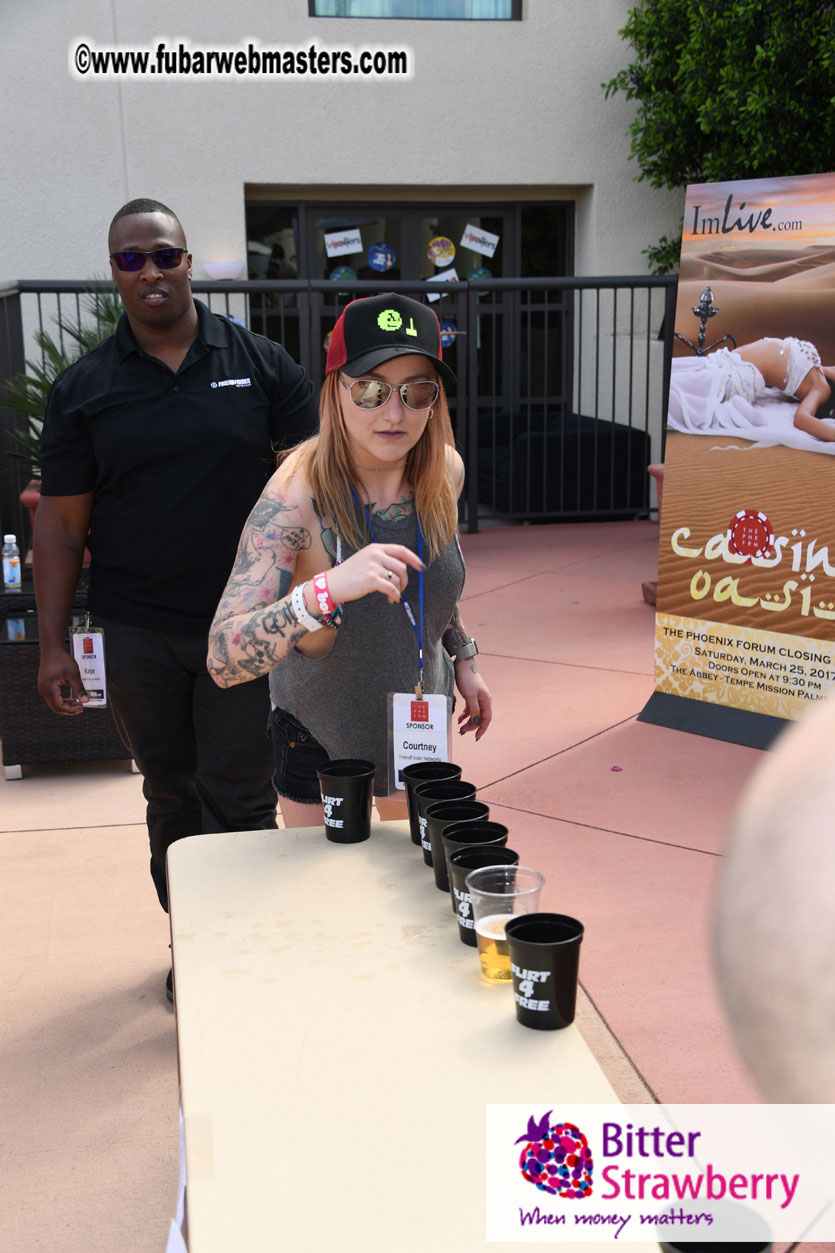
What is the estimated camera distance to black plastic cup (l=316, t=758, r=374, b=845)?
229cm

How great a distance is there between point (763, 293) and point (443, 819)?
11.0ft

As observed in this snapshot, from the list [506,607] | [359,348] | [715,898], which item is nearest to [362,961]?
[359,348]

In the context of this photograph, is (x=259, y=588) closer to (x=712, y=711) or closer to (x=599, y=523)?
(x=712, y=711)

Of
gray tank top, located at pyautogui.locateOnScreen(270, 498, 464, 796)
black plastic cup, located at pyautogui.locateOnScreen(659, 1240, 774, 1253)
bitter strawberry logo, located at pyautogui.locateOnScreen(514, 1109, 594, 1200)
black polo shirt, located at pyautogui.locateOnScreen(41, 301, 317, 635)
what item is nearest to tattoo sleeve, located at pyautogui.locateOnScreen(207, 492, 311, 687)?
gray tank top, located at pyautogui.locateOnScreen(270, 498, 464, 796)

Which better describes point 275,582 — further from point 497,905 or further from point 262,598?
point 497,905

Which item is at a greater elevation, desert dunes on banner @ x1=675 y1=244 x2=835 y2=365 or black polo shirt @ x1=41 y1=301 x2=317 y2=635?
desert dunes on banner @ x1=675 y1=244 x2=835 y2=365

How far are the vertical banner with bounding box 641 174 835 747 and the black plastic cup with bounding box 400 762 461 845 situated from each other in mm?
2596

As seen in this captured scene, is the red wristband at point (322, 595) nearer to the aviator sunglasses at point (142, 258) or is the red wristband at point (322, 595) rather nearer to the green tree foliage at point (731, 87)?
the aviator sunglasses at point (142, 258)

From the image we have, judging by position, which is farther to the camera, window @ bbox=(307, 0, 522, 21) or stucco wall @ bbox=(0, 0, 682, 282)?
window @ bbox=(307, 0, 522, 21)

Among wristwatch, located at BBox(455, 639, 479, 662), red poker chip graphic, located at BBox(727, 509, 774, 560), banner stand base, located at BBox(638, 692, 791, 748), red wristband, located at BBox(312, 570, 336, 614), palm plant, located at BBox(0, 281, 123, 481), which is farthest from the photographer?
palm plant, located at BBox(0, 281, 123, 481)

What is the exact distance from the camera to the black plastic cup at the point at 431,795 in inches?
85.8

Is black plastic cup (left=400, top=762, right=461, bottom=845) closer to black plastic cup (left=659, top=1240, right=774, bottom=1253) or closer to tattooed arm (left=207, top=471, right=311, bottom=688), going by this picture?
tattooed arm (left=207, top=471, right=311, bottom=688)

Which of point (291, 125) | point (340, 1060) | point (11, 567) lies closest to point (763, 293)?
point (11, 567)

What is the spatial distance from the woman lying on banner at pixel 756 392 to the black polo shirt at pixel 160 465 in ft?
7.69
